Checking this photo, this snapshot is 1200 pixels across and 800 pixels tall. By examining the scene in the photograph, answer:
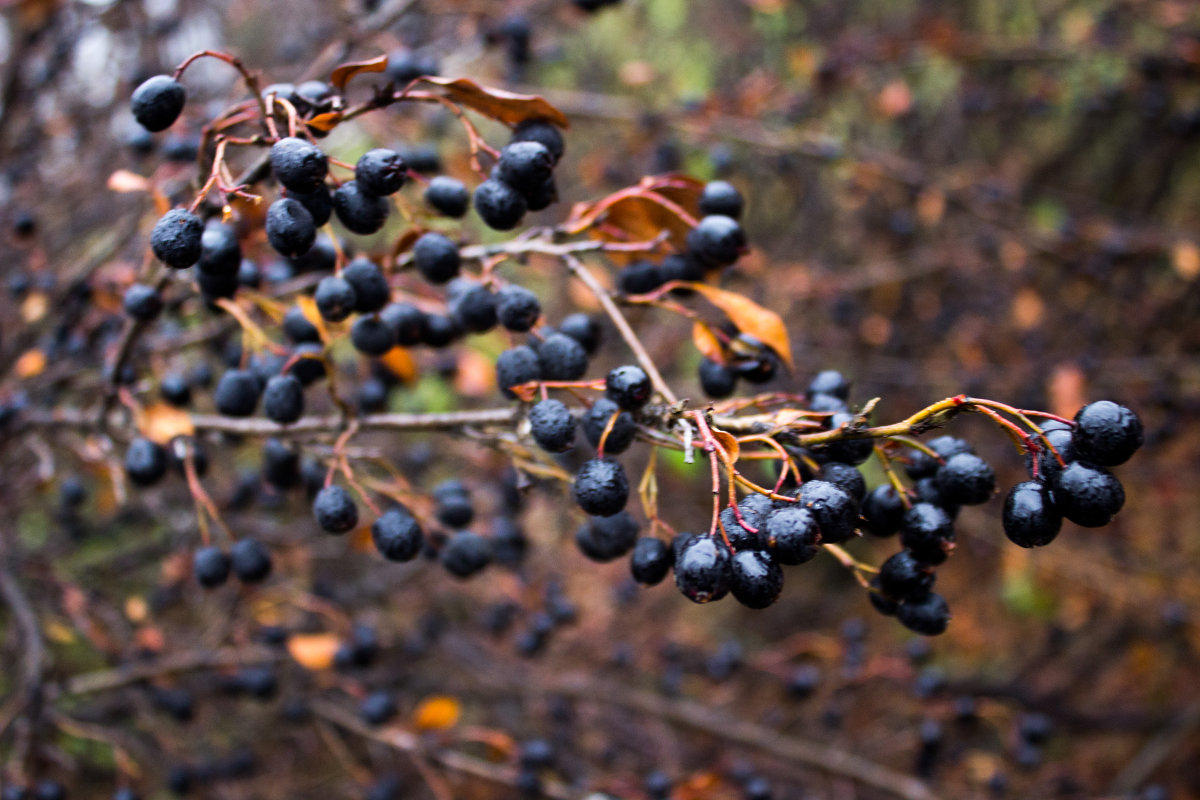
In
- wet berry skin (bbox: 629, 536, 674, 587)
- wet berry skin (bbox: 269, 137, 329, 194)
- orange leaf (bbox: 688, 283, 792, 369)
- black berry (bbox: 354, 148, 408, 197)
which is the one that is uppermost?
wet berry skin (bbox: 269, 137, 329, 194)

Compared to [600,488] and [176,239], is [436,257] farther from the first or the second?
[600,488]

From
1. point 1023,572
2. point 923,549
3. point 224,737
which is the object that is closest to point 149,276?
point 923,549

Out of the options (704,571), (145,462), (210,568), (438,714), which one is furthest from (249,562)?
(704,571)

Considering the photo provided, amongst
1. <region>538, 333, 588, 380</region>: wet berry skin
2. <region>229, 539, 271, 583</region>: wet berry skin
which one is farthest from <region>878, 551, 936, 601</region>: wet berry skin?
<region>229, 539, 271, 583</region>: wet berry skin

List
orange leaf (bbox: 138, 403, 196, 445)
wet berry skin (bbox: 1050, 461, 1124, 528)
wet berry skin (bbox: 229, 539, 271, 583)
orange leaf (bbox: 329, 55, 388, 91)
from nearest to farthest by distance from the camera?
wet berry skin (bbox: 1050, 461, 1124, 528) → orange leaf (bbox: 329, 55, 388, 91) → orange leaf (bbox: 138, 403, 196, 445) → wet berry skin (bbox: 229, 539, 271, 583)

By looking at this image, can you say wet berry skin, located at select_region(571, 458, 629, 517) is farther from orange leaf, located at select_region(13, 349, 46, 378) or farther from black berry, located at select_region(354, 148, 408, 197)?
orange leaf, located at select_region(13, 349, 46, 378)

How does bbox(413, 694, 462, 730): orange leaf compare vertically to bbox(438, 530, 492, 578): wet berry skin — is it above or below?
below

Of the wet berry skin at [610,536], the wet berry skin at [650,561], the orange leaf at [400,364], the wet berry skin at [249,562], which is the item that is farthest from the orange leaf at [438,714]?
the wet berry skin at [650,561]

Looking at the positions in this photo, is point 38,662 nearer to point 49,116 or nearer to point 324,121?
point 324,121

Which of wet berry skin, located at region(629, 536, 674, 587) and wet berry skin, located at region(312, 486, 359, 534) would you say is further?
wet berry skin, located at region(312, 486, 359, 534)
